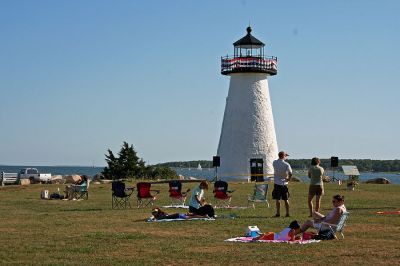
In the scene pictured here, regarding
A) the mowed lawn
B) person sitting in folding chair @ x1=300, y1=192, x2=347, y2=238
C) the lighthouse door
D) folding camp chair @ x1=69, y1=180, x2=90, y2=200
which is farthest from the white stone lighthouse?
person sitting in folding chair @ x1=300, y1=192, x2=347, y2=238

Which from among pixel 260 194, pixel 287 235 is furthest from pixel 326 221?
pixel 260 194

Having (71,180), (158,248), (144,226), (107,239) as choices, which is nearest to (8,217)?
(144,226)

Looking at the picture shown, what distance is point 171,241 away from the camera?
44.3 feet

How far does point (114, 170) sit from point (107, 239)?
3845 cm

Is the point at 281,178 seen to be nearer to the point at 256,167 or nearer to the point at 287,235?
the point at 287,235

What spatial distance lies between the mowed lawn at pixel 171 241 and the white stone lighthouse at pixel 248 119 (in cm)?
2600

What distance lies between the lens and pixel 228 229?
50.8ft

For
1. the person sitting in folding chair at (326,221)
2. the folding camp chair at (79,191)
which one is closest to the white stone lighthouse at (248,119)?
the folding camp chair at (79,191)

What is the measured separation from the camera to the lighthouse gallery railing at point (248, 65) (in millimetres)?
47094

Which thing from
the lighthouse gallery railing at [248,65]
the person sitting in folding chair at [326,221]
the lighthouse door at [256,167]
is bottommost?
the person sitting in folding chair at [326,221]

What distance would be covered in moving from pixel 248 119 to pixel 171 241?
34071 mm

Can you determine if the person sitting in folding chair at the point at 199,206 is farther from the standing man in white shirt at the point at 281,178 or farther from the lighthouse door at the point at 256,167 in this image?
the lighthouse door at the point at 256,167

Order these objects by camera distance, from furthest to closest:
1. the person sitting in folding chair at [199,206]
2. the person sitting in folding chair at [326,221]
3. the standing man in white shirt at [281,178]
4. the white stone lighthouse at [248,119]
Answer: the white stone lighthouse at [248,119]
the standing man in white shirt at [281,178]
the person sitting in folding chair at [199,206]
the person sitting in folding chair at [326,221]

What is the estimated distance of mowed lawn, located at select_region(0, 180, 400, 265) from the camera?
11250 millimetres
